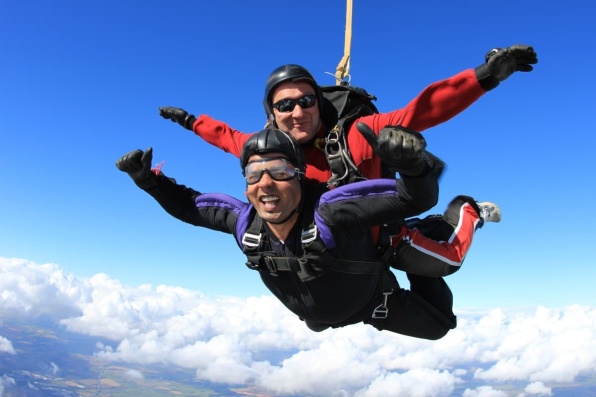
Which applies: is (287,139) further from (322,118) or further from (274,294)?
(274,294)

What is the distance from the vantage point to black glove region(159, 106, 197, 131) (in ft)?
13.2

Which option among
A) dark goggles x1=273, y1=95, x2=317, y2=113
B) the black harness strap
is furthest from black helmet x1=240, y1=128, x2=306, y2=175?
the black harness strap

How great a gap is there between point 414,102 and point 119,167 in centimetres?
193

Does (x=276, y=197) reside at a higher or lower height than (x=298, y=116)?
lower

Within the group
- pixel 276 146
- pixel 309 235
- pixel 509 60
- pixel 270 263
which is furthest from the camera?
pixel 270 263

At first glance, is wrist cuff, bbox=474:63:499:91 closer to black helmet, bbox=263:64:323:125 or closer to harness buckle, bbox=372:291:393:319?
black helmet, bbox=263:64:323:125

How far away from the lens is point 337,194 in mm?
2449

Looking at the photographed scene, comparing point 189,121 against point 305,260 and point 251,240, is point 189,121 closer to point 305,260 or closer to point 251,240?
point 251,240

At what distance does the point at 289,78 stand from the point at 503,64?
50.8 inches

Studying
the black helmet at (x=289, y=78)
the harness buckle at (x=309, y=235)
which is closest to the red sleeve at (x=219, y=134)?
the black helmet at (x=289, y=78)

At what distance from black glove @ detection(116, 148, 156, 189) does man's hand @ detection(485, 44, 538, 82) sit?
2104mm

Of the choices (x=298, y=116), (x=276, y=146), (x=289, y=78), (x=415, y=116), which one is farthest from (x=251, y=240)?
(x=415, y=116)

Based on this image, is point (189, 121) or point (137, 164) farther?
point (189, 121)

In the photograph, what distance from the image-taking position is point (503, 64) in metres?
2.28
